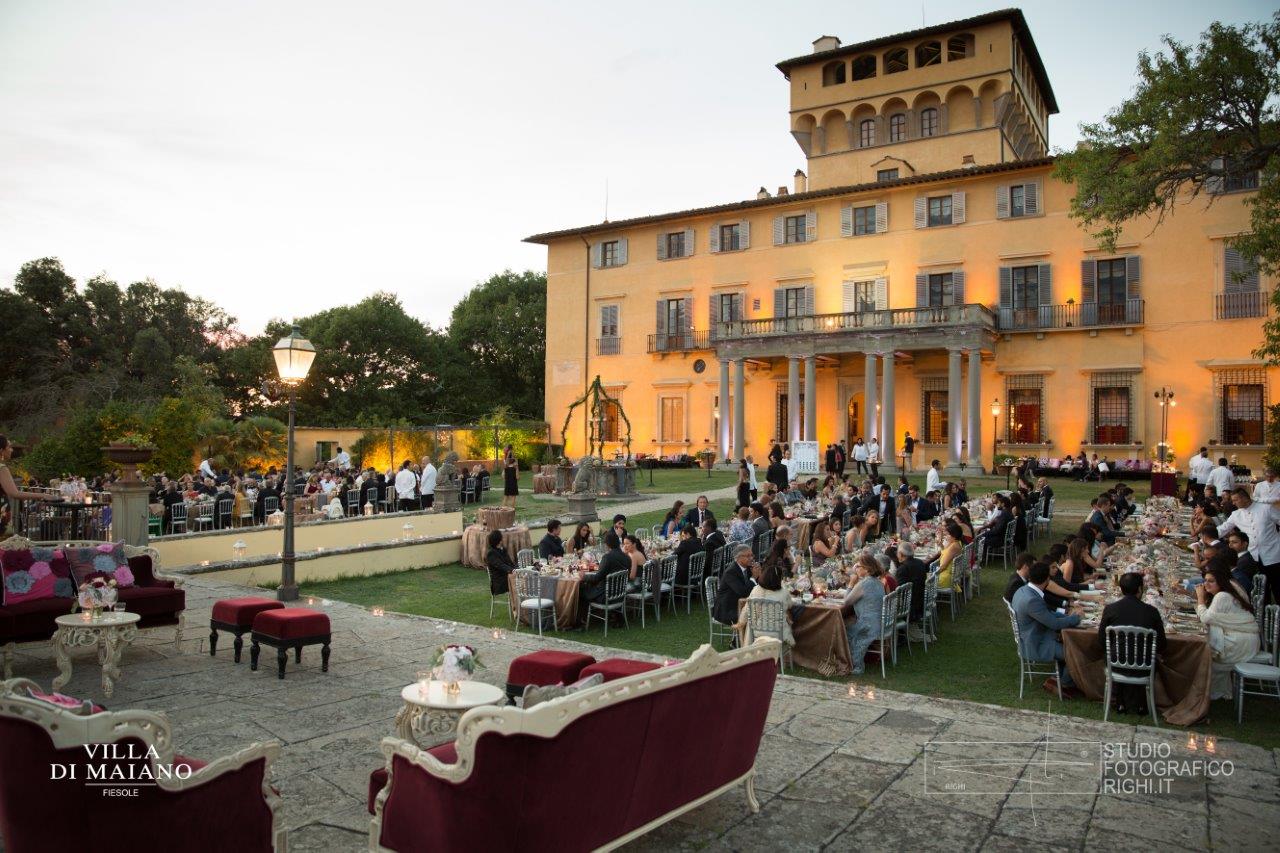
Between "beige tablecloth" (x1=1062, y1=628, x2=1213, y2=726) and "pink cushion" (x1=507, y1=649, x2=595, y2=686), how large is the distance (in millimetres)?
4093

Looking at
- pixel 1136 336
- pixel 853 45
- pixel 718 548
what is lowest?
pixel 718 548

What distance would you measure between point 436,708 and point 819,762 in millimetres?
2344

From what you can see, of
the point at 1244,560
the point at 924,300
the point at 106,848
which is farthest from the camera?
the point at 924,300

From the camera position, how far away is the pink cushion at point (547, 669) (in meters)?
5.76

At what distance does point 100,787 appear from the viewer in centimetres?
299

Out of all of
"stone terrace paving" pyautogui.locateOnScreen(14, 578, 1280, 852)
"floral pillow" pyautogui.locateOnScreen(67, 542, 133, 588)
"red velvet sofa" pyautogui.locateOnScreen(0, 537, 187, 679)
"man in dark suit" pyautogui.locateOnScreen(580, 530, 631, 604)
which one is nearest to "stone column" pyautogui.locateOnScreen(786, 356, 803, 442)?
"man in dark suit" pyautogui.locateOnScreen(580, 530, 631, 604)

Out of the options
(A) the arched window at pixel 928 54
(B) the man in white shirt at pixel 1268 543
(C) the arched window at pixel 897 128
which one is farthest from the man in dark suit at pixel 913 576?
(A) the arched window at pixel 928 54

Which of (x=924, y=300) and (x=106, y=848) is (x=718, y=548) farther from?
(x=924, y=300)

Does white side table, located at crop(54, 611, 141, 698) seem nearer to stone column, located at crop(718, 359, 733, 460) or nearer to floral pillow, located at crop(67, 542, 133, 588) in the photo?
floral pillow, located at crop(67, 542, 133, 588)

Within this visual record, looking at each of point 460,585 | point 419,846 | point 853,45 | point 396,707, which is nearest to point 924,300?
point 853,45

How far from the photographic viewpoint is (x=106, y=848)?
3.02 metres

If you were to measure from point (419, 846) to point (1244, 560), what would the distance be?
28.8 feet

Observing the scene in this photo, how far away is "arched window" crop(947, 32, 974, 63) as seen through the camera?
33.2m

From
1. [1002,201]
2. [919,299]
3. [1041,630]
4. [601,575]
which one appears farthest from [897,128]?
[1041,630]
